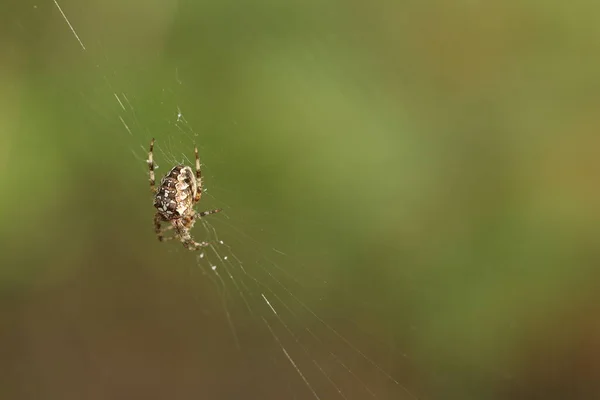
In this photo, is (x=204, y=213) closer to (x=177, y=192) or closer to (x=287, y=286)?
(x=177, y=192)

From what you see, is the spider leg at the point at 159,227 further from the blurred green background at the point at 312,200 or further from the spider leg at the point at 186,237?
the blurred green background at the point at 312,200

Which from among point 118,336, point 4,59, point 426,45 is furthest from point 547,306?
point 4,59

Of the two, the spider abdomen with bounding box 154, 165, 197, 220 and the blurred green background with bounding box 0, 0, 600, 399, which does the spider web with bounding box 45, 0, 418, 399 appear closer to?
the blurred green background with bounding box 0, 0, 600, 399

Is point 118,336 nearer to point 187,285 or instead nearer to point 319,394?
point 187,285

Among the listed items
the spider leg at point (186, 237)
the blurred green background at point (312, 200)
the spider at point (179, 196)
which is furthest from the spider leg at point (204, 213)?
the blurred green background at point (312, 200)

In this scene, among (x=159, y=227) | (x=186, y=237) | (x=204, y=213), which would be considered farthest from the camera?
(x=159, y=227)

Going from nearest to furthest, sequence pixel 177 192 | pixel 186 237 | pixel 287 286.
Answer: pixel 177 192, pixel 186 237, pixel 287 286

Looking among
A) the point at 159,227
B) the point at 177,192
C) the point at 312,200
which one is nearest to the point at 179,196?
the point at 177,192
